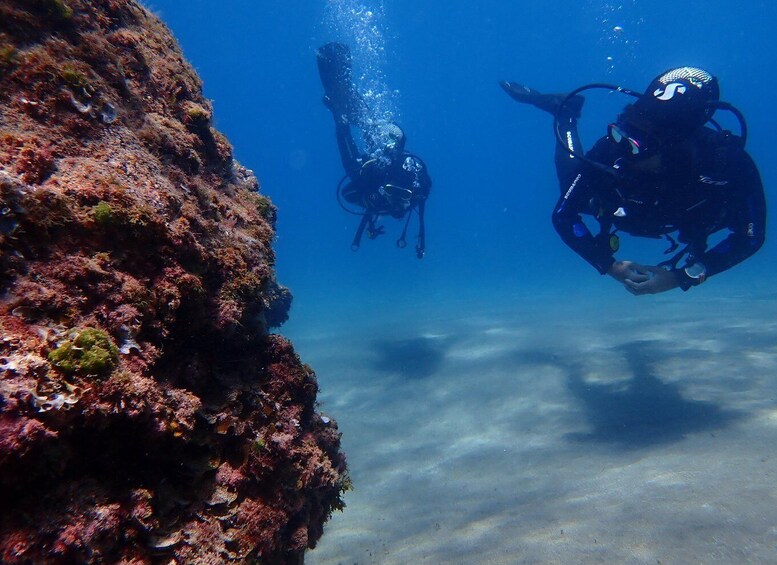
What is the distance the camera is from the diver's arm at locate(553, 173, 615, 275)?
6348mm

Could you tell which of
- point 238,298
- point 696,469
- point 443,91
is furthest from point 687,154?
point 443,91

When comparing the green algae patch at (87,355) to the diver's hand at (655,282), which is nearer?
the green algae patch at (87,355)

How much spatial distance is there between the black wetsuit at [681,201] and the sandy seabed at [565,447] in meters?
2.10

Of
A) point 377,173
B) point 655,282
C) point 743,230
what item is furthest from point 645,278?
point 377,173

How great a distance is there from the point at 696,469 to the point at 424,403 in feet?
14.5

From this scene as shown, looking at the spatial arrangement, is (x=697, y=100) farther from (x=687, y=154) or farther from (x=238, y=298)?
(x=238, y=298)

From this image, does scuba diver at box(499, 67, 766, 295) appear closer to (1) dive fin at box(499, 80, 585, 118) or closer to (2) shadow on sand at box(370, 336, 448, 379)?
(1) dive fin at box(499, 80, 585, 118)

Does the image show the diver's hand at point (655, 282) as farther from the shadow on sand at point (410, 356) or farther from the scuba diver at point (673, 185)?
the shadow on sand at point (410, 356)

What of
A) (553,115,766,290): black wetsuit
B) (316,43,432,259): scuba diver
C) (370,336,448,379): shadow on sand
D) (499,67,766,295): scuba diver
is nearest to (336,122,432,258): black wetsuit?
(316,43,432,259): scuba diver

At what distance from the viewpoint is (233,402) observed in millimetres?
2242

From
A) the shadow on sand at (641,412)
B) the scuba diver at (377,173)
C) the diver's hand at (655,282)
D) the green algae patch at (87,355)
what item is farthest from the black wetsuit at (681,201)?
the green algae patch at (87,355)

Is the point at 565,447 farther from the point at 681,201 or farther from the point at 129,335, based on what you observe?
the point at 129,335

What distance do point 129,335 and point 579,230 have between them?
6.42m

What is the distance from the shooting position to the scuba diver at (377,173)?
11.6 meters
